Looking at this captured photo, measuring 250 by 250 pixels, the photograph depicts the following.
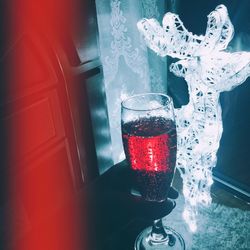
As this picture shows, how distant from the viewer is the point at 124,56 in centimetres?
139

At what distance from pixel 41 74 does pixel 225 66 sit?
1.80 ft

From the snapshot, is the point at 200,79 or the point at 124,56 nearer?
the point at 200,79

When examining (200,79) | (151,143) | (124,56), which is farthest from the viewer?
(124,56)

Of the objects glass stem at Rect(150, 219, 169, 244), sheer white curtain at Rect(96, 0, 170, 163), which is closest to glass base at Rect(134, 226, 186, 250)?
glass stem at Rect(150, 219, 169, 244)

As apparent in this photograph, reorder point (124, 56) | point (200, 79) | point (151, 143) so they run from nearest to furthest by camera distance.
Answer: point (151, 143) → point (200, 79) → point (124, 56)

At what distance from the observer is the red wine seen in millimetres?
633

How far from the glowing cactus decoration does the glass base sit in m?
0.05

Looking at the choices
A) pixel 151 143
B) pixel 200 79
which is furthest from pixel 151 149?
pixel 200 79

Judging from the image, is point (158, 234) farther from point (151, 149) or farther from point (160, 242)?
point (151, 149)

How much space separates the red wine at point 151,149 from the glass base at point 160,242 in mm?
140

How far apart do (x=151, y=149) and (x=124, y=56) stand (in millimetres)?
836

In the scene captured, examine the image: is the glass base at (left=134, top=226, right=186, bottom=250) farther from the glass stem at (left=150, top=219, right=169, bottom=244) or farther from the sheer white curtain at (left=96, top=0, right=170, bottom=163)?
the sheer white curtain at (left=96, top=0, right=170, bottom=163)

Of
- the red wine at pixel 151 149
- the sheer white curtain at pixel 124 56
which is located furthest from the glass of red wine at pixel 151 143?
the sheer white curtain at pixel 124 56

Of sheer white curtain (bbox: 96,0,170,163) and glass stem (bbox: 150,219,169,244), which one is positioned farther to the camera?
sheer white curtain (bbox: 96,0,170,163)
